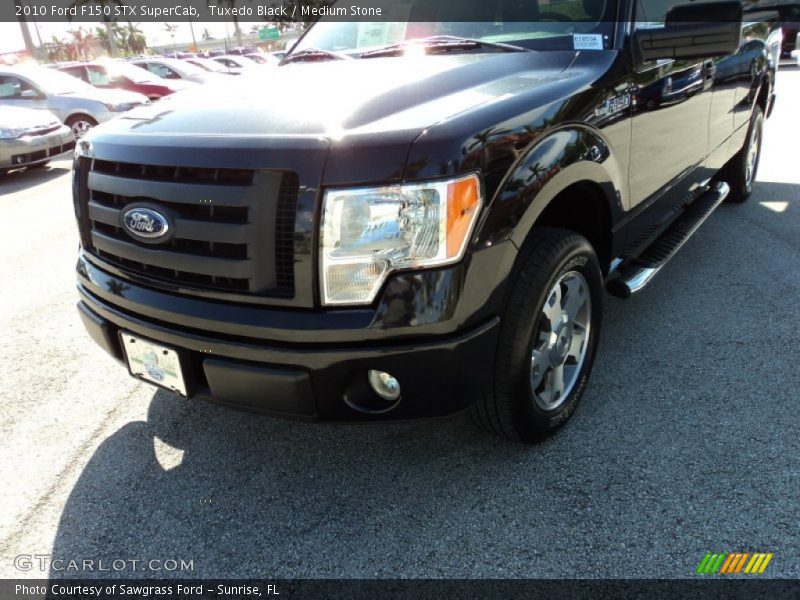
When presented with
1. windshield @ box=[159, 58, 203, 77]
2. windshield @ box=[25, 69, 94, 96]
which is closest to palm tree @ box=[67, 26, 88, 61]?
windshield @ box=[159, 58, 203, 77]

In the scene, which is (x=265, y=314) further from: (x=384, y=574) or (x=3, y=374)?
(x=3, y=374)

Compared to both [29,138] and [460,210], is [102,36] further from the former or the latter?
[460,210]

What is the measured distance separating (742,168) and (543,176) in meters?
3.98

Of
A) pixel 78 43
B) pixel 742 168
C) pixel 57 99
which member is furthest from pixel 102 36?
pixel 742 168

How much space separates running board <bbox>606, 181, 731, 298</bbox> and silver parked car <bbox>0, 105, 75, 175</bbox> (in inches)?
342

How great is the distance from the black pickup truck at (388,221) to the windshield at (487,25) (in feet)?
0.06

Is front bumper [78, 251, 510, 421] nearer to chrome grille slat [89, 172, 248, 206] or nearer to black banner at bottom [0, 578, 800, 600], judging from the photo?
chrome grille slat [89, 172, 248, 206]

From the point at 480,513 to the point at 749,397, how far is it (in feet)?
4.53

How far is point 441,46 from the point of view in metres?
2.69

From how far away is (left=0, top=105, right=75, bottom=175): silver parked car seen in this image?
8.50m

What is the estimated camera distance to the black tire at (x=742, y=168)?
5.05m

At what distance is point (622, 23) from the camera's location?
2.59 meters

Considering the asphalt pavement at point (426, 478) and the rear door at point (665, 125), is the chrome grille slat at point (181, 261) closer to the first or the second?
the asphalt pavement at point (426, 478)

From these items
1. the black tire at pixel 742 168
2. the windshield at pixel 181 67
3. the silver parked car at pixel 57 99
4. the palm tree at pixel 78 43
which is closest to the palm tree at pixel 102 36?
the palm tree at pixel 78 43
